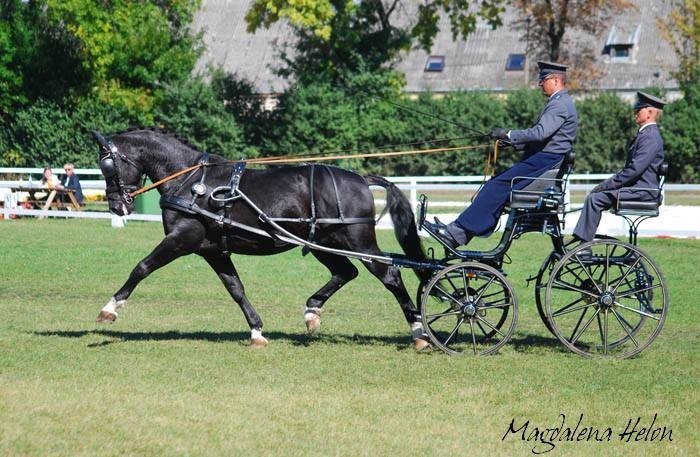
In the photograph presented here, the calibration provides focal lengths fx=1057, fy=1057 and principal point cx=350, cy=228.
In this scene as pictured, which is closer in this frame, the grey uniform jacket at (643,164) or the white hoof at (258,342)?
the grey uniform jacket at (643,164)

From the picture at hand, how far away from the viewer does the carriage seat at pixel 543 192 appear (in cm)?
912

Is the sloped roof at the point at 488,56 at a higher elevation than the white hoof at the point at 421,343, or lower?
higher

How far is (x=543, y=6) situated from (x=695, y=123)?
10.8 meters

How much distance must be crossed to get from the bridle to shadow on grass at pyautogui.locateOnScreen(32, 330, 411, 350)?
1.37 metres

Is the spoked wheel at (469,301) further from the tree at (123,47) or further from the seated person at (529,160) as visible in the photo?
the tree at (123,47)

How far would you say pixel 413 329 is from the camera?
984 centimetres

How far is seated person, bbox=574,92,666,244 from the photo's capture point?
9117mm

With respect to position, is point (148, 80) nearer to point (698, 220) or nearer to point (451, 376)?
Answer: point (698, 220)

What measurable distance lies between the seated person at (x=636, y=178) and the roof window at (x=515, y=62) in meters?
49.6

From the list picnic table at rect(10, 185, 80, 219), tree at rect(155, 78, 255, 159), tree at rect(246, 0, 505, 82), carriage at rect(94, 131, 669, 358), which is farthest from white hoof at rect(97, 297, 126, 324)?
tree at rect(155, 78, 255, 159)

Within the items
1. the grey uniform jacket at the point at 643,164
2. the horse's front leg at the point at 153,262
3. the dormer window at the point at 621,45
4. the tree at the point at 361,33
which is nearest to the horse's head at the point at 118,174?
the horse's front leg at the point at 153,262

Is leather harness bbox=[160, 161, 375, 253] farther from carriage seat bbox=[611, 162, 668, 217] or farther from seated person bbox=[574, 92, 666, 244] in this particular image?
carriage seat bbox=[611, 162, 668, 217]

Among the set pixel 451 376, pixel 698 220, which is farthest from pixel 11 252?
pixel 698 220

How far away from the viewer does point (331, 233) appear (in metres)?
9.80
